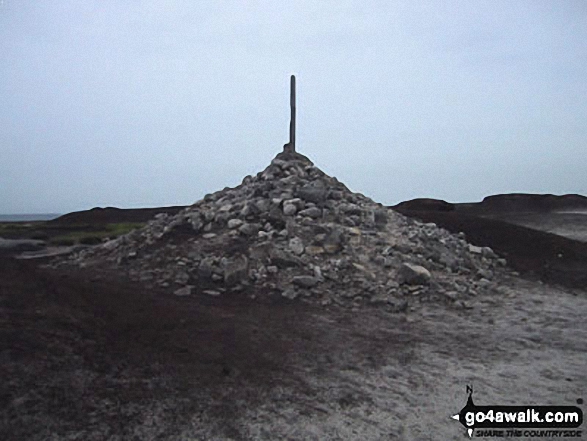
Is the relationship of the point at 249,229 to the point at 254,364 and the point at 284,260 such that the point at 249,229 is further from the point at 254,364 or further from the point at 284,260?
the point at 254,364

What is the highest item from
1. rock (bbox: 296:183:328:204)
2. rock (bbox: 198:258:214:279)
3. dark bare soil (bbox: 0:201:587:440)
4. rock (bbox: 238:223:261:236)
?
rock (bbox: 296:183:328:204)

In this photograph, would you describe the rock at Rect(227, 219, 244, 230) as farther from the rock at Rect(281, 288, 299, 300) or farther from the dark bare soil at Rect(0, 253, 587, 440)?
the dark bare soil at Rect(0, 253, 587, 440)

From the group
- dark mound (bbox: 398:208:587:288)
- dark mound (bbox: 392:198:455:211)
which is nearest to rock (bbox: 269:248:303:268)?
dark mound (bbox: 398:208:587:288)

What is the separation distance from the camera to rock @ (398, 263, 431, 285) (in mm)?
10523

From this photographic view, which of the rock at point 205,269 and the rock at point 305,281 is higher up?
the rock at point 205,269

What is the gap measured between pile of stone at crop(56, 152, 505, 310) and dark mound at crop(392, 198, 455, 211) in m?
23.8

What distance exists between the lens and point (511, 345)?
7.39 m

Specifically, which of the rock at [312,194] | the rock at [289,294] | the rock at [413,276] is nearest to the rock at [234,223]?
the rock at [312,194]

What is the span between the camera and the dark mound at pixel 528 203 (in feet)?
139

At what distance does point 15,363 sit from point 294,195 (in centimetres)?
970

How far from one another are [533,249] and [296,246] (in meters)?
9.23

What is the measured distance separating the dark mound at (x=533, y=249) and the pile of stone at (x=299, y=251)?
126 centimetres

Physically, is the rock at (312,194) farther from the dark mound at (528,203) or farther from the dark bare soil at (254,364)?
the dark mound at (528,203)

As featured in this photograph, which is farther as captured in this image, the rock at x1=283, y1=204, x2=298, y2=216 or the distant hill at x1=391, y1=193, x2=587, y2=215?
the distant hill at x1=391, y1=193, x2=587, y2=215
